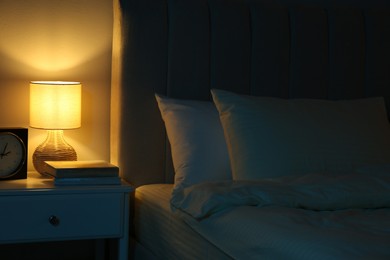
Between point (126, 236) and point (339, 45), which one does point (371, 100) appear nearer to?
point (339, 45)

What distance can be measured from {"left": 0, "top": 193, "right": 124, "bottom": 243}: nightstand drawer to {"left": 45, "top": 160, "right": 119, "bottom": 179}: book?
0.09 m

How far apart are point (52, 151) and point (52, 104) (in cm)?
19

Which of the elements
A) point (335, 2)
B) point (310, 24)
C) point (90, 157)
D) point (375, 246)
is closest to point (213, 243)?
point (375, 246)

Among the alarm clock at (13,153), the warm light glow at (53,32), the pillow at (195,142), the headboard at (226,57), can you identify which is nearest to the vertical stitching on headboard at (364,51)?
the headboard at (226,57)

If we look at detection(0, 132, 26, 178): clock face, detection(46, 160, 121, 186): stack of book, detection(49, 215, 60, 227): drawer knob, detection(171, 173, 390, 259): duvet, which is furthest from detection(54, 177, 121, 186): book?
detection(171, 173, 390, 259): duvet

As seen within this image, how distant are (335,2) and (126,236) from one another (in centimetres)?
154

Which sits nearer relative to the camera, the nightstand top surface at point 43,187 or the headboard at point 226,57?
the nightstand top surface at point 43,187

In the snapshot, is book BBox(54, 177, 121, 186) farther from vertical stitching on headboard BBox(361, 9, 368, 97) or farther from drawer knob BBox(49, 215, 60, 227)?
vertical stitching on headboard BBox(361, 9, 368, 97)

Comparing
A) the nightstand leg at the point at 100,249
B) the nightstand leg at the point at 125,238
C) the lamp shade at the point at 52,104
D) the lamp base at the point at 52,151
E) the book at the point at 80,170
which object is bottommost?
the nightstand leg at the point at 100,249

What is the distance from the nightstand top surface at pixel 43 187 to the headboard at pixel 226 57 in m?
0.29

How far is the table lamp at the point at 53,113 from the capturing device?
9.16 ft

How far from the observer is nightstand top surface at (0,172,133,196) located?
2531 millimetres

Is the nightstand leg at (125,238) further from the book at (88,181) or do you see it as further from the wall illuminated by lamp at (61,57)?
the wall illuminated by lamp at (61,57)

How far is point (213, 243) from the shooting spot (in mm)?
2145
